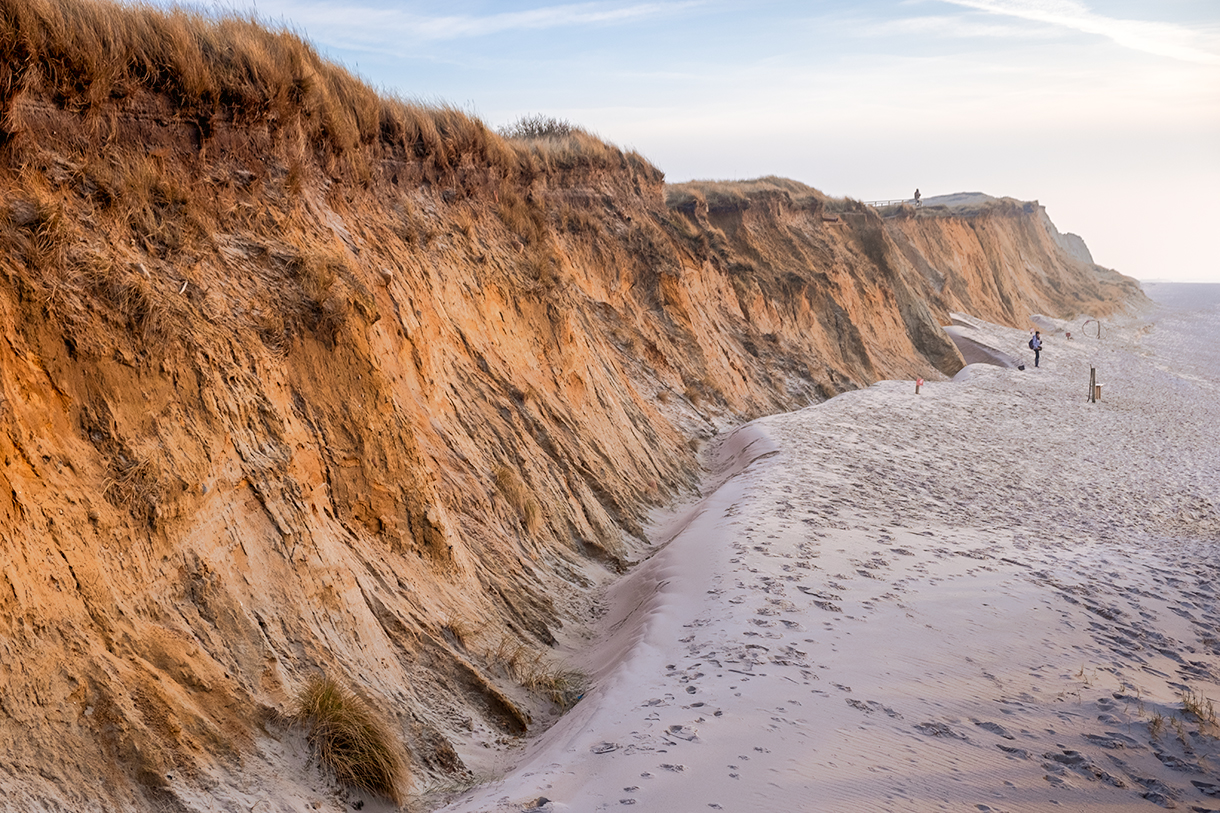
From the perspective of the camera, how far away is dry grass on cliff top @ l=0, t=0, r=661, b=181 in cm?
675

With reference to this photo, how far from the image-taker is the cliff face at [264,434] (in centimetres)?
507

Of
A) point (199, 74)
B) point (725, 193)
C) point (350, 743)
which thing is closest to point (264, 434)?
point (350, 743)

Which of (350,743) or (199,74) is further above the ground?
(199,74)

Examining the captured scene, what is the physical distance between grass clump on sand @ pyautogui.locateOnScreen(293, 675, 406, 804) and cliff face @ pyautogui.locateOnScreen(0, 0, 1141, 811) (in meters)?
0.18

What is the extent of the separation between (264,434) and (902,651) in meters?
5.89

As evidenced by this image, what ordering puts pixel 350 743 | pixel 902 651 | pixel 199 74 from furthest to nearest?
pixel 199 74
pixel 902 651
pixel 350 743

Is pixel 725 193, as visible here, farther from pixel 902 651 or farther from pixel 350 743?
pixel 350 743

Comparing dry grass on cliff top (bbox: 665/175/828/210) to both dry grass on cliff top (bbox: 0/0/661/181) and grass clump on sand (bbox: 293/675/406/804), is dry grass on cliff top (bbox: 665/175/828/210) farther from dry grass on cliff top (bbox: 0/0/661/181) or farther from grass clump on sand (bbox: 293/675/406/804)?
grass clump on sand (bbox: 293/675/406/804)

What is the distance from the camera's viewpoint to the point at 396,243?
11031 millimetres

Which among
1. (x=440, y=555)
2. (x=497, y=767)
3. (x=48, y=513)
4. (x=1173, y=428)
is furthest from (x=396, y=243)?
(x=1173, y=428)

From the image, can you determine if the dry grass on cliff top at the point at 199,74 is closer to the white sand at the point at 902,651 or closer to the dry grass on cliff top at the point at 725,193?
the white sand at the point at 902,651

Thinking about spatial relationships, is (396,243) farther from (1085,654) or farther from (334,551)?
(1085,654)

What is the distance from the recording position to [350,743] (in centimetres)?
555

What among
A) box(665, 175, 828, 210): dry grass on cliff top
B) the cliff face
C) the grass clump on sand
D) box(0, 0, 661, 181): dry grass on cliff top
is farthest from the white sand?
box(665, 175, 828, 210): dry grass on cliff top
